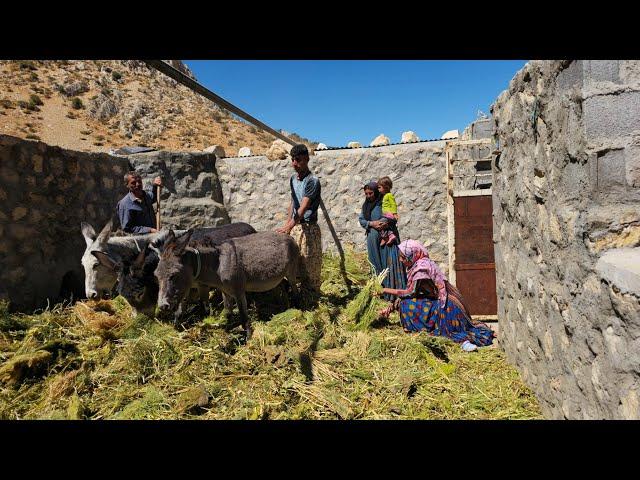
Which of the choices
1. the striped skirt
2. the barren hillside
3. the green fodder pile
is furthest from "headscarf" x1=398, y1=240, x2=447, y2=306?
the barren hillside

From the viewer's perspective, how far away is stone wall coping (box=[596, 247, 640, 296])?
1749 mm

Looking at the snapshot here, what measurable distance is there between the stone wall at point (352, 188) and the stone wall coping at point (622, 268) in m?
5.73

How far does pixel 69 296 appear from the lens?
5.91 metres

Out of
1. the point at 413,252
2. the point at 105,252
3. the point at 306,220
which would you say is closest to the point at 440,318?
the point at 413,252

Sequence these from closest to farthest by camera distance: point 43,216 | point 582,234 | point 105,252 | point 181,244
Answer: point 582,234
point 181,244
point 105,252
point 43,216

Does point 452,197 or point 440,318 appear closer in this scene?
point 440,318

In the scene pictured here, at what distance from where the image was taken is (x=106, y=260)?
4.88 m

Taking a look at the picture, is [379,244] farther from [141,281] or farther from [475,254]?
[141,281]

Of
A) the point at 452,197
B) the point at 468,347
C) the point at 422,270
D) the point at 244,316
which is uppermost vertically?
the point at 452,197

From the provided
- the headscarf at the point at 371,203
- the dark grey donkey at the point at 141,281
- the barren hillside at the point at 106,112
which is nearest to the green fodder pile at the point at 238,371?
the dark grey donkey at the point at 141,281

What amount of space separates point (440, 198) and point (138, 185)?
214 inches

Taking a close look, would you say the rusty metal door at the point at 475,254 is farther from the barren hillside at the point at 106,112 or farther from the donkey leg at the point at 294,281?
the barren hillside at the point at 106,112

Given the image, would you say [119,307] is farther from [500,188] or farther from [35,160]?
[500,188]

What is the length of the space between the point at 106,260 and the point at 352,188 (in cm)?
503
